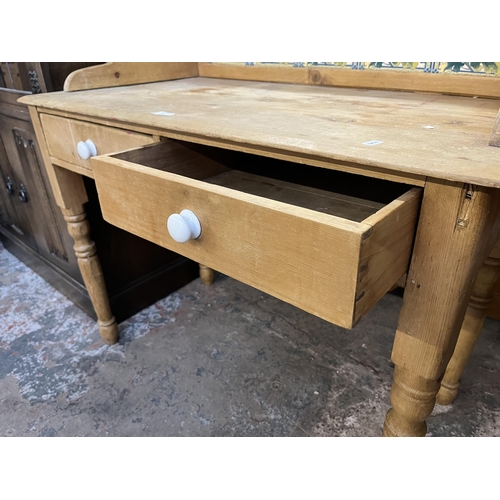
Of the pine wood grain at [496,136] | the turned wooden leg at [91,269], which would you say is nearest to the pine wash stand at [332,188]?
the pine wood grain at [496,136]

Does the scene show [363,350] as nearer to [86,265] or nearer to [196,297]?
[196,297]

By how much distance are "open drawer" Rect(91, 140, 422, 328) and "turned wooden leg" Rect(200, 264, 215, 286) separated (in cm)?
89

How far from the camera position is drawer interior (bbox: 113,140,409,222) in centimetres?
76

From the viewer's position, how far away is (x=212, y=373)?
128 centimetres

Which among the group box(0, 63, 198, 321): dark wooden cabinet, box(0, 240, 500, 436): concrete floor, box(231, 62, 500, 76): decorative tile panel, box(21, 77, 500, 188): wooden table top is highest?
box(231, 62, 500, 76): decorative tile panel

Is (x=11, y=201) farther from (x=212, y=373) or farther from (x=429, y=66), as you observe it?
(x=429, y=66)

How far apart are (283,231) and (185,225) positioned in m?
0.17

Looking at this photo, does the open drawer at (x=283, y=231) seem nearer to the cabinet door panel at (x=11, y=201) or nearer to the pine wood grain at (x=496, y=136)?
the pine wood grain at (x=496, y=136)

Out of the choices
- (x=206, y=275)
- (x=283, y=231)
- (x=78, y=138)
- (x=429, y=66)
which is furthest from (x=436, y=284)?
(x=206, y=275)

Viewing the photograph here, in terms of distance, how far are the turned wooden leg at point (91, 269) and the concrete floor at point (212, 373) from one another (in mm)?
75

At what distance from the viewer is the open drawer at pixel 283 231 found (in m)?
0.47

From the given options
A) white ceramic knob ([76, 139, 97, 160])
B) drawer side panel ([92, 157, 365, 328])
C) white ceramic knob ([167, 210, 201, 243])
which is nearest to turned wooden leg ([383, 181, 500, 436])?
drawer side panel ([92, 157, 365, 328])

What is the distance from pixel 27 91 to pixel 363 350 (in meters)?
1.32

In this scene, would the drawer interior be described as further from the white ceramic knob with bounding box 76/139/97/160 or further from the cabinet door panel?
the cabinet door panel
